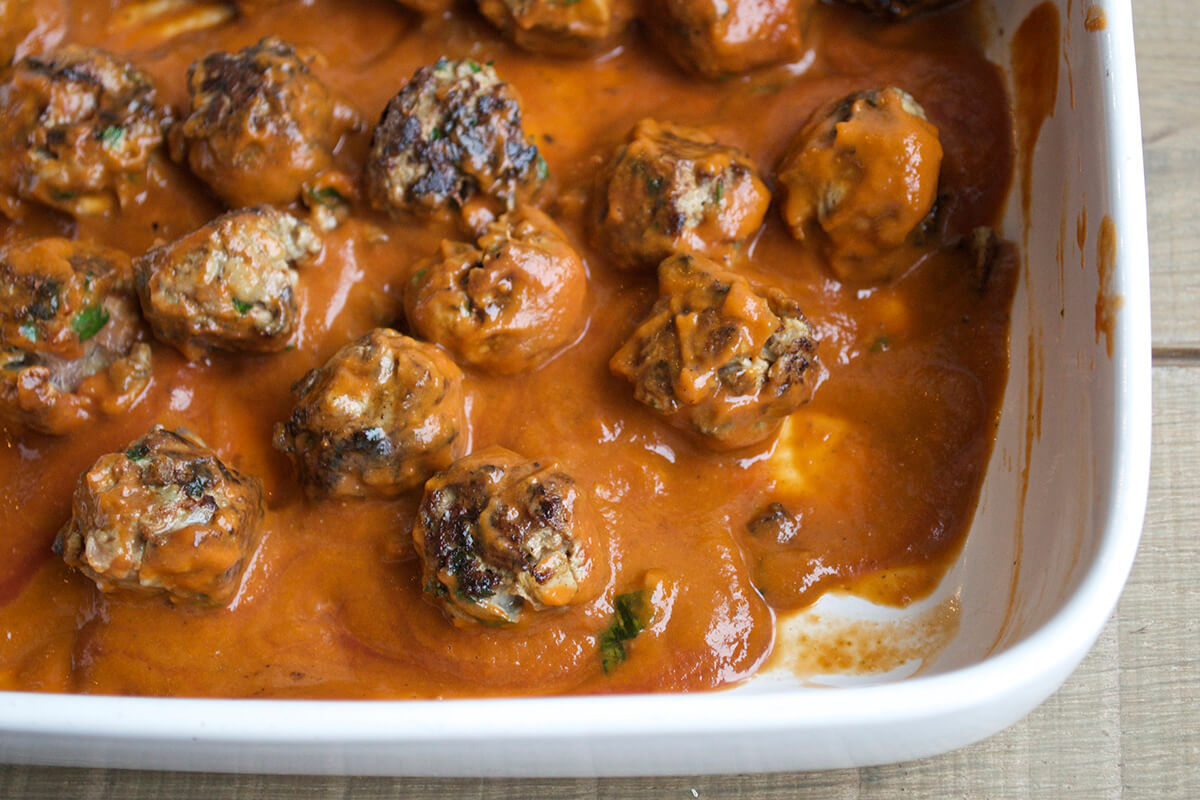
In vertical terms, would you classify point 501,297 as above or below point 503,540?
above

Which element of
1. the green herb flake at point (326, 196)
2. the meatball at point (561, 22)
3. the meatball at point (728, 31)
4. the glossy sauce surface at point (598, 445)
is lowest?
the glossy sauce surface at point (598, 445)

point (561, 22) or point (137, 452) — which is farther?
point (561, 22)

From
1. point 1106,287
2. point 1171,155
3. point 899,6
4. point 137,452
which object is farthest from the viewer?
point 1171,155

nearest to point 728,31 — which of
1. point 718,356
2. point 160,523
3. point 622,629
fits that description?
point 718,356

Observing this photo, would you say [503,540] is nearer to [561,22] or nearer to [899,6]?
[561,22]

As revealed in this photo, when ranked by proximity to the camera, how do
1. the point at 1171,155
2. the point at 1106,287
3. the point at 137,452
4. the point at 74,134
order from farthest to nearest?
the point at 1171,155
the point at 74,134
the point at 137,452
the point at 1106,287

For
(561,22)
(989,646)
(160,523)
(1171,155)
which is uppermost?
(561,22)

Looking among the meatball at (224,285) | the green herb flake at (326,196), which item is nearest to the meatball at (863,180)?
the green herb flake at (326,196)

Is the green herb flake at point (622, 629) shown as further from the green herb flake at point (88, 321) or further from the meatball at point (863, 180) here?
the green herb flake at point (88, 321)
